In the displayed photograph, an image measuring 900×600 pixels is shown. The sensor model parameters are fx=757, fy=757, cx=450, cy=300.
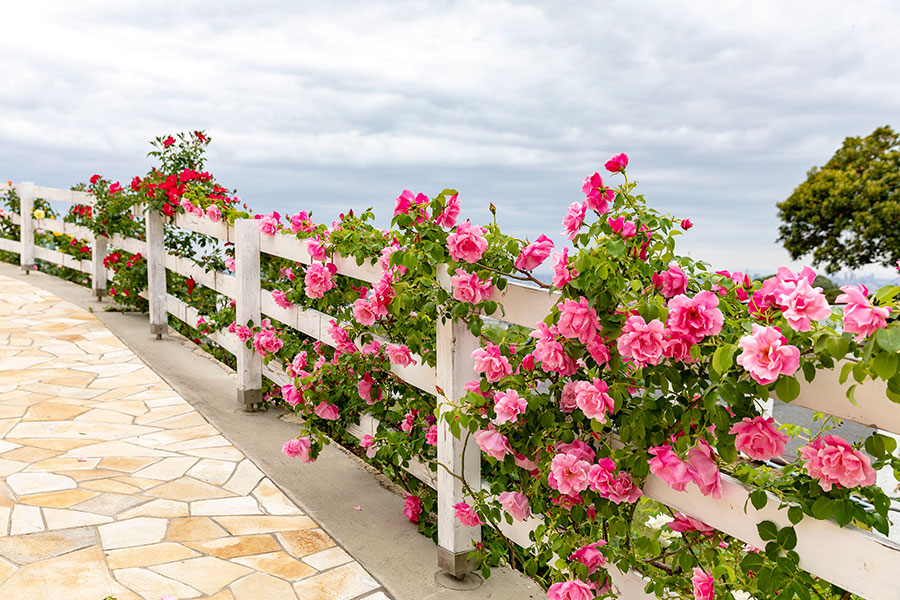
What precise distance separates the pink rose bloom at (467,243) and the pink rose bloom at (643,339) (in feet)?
2.54

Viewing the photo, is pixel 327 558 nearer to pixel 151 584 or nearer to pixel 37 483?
pixel 151 584

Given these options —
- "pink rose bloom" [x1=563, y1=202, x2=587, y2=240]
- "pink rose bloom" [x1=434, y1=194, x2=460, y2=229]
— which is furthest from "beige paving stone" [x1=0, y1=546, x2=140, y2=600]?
"pink rose bloom" [x1=563, y1=202, x2=587, y2=240]

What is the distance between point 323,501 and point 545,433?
1761 mm

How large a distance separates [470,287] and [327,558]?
1.42m

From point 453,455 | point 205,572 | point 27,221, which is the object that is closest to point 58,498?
point 205,572

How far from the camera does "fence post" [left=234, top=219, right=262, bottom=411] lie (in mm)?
5270

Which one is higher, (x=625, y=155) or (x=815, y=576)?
(x=625, y=155)

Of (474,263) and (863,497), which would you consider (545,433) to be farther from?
(863,497)

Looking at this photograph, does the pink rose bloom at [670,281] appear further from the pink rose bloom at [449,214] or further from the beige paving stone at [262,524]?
the beige paving stone at [262,524]

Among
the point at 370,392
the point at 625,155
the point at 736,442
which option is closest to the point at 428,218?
the point at 625,155

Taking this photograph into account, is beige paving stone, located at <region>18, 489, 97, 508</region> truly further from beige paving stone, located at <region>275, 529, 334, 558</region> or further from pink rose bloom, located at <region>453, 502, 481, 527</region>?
pink rose bloom, located at <region>453, 502, 481, 527</region>

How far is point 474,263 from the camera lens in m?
2.77

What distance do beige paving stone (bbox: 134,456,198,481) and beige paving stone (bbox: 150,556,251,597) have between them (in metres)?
1.02

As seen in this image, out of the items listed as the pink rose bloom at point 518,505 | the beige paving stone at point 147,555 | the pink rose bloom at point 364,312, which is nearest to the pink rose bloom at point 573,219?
the pink rose bloom at point 518,505
